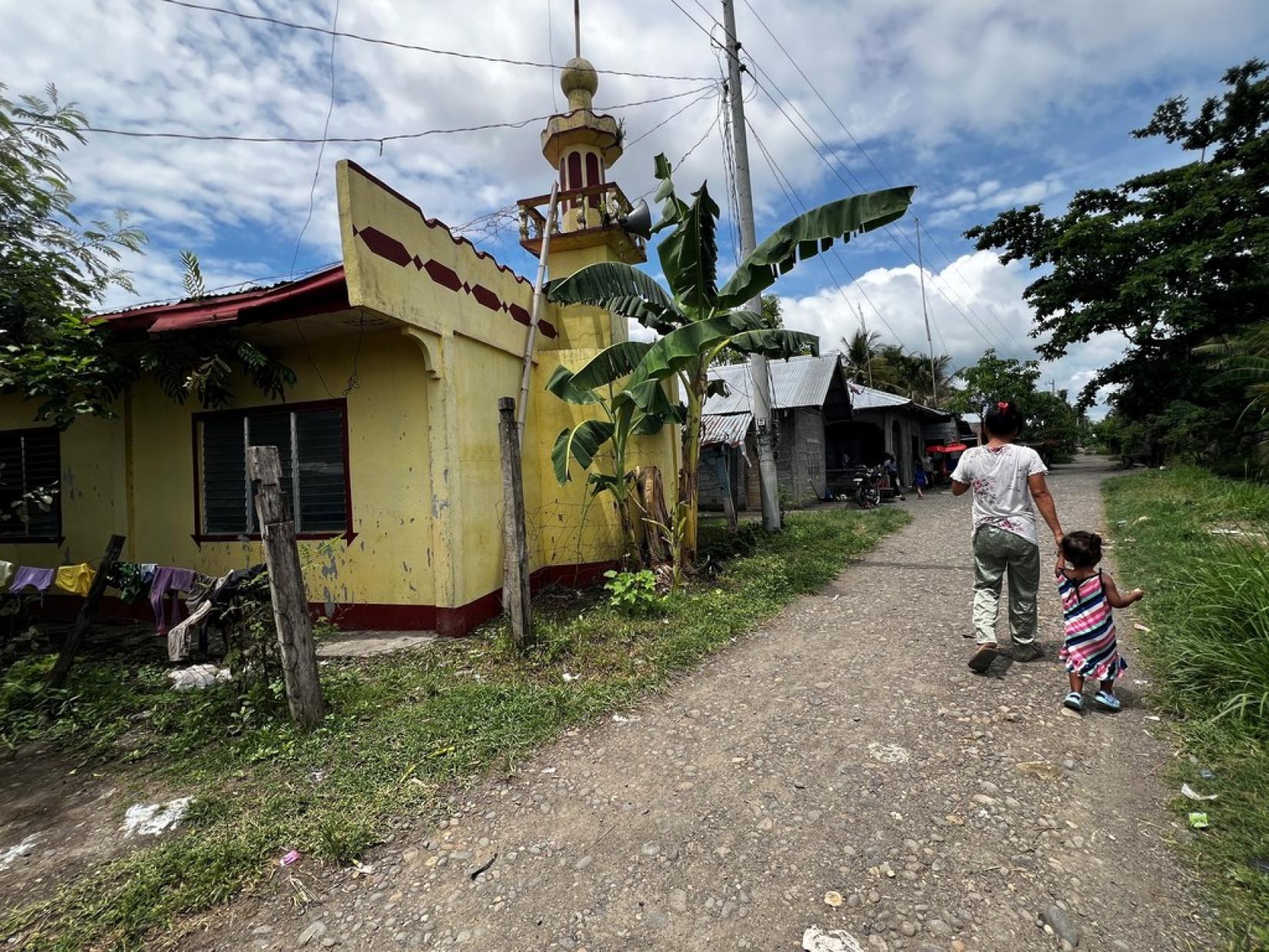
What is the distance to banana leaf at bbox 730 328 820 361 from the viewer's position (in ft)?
Answer: 22.2

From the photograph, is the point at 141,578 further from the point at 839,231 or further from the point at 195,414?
the point at 839,231

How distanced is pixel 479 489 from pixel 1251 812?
5.76 m

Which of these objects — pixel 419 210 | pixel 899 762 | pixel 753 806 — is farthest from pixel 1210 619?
pixel 419 210

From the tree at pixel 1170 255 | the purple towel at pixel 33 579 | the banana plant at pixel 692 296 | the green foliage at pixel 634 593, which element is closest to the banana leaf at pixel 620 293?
the banana plant at pixel 692 296

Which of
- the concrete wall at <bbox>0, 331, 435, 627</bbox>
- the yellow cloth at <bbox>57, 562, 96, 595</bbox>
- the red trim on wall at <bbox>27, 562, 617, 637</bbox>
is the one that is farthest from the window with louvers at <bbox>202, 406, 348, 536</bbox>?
the yellow cloth at <bbox>57, 562, 96, 595</bbox>

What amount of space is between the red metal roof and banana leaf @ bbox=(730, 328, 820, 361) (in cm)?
405

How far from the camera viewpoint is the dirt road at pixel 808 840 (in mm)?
2102

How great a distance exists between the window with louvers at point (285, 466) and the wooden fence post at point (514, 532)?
8.01ft

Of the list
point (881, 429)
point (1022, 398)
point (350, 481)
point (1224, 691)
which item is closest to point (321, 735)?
point (350, 481)

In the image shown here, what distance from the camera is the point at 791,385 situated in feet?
56.2

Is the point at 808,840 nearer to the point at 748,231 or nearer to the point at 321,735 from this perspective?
the point at 321,735

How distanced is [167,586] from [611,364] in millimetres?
4633

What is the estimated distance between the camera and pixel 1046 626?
508 centimetres

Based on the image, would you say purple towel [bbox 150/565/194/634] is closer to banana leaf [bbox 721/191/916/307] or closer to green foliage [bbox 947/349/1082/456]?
banana leaf [bbox 721/191/916/307]
